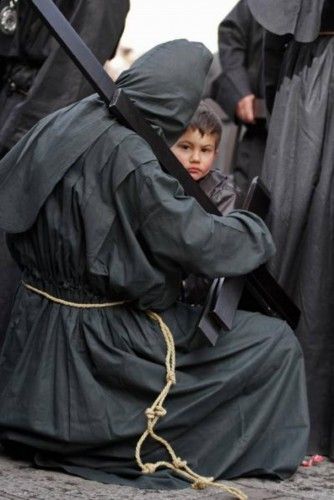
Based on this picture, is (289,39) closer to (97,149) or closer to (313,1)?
(313,1)

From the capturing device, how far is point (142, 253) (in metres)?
4.08

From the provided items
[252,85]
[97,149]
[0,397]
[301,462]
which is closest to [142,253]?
[97,149]

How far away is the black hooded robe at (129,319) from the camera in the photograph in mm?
4098

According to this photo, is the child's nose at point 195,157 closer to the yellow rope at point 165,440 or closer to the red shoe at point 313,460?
the yellow rope at point 165,440

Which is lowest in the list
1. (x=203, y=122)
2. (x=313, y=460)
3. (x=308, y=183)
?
(x=313, y=460)

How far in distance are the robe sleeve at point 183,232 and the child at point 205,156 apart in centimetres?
90

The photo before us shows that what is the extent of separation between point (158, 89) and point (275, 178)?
37.1 inches

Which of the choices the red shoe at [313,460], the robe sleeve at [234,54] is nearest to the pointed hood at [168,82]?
the red shoe at [313,460]

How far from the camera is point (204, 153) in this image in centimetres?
520

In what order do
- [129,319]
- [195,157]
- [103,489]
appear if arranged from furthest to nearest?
[195,157], [129,319], [103,489]

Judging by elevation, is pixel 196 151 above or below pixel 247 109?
above

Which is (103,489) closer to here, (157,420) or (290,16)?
(157,420)

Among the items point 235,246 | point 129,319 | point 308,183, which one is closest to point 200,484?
point 129,319

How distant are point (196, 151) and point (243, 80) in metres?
1.98
